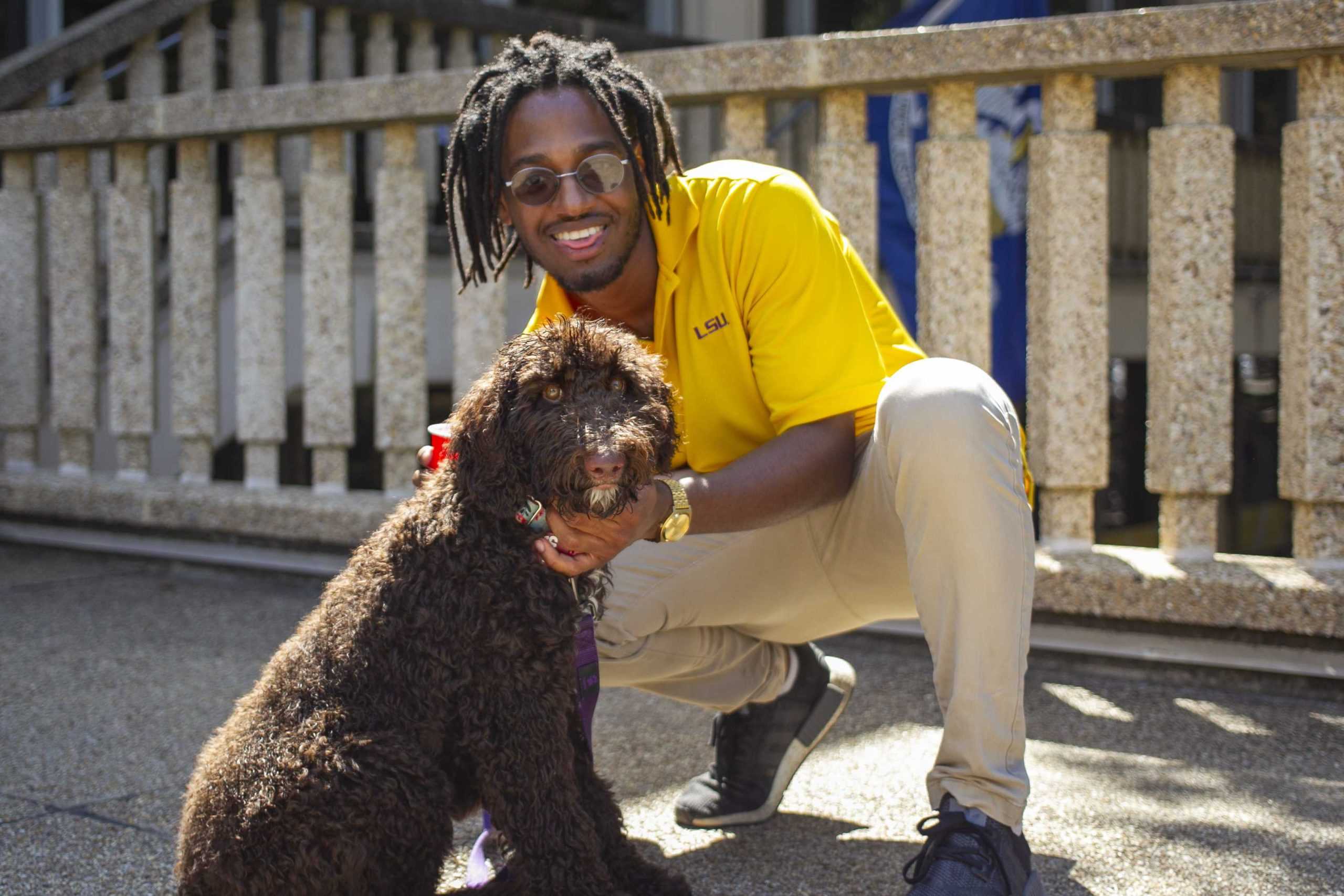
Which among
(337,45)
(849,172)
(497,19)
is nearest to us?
(849,172)

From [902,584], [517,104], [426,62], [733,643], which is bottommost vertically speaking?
[733,643]

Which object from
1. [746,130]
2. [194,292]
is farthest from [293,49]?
[746,130]

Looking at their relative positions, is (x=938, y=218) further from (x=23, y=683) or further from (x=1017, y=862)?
(x=23, y=683)

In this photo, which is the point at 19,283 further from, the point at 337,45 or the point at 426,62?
the point at 426,62

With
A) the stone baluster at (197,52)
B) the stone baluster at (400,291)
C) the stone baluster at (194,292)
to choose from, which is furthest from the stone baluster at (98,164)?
the stone baluster at (400,291)

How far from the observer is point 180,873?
6.80ft

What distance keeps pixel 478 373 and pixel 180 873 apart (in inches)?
113

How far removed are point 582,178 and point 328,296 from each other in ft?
8.19

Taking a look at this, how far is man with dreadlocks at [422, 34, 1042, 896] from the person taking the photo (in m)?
2.36

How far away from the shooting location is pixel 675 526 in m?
2.34

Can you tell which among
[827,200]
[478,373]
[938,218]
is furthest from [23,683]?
[938,218]

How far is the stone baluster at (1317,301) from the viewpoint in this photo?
364cm

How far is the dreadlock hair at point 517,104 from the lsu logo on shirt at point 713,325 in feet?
0.97

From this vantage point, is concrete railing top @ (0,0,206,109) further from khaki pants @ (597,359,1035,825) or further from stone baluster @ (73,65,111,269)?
khaki pants @ (597,359,1035,825)
